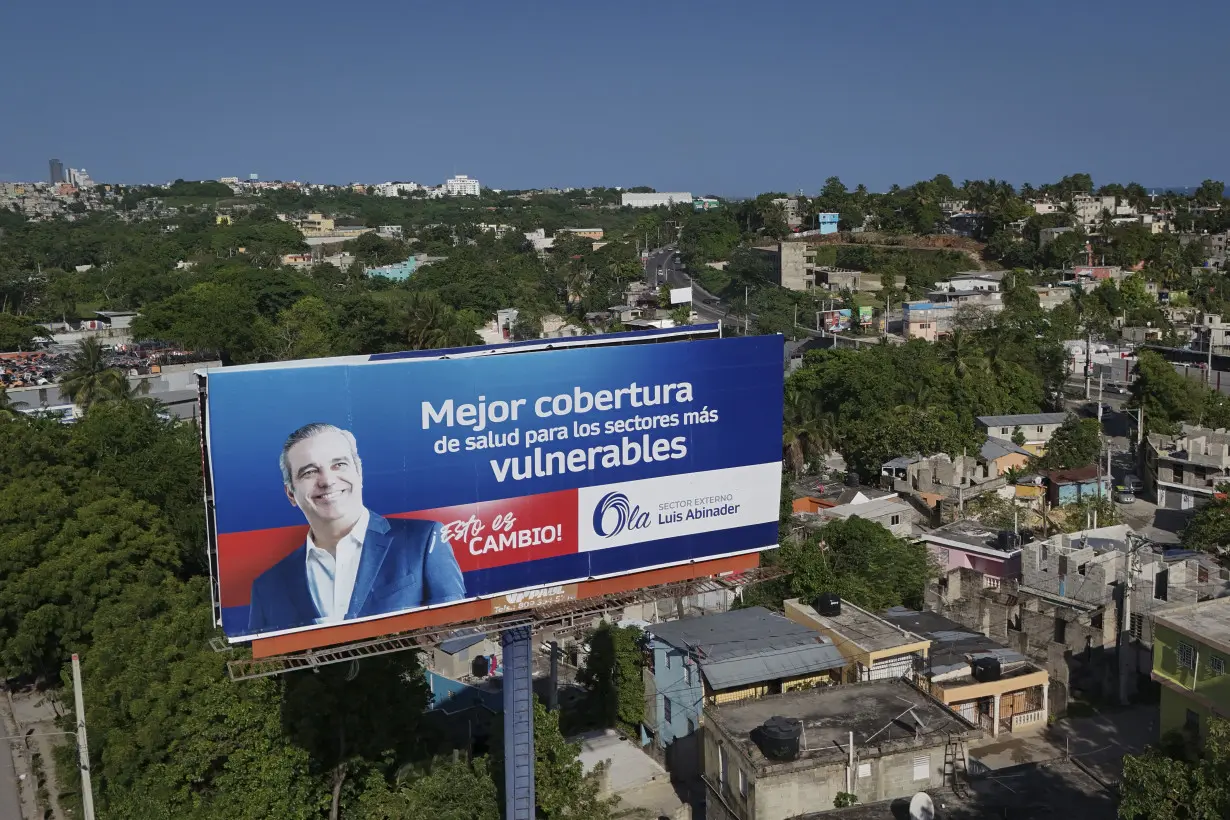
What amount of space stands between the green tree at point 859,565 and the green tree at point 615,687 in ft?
15.2

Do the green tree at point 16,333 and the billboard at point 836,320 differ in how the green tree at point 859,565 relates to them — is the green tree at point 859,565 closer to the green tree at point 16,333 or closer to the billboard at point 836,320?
the billboard at point 836,320

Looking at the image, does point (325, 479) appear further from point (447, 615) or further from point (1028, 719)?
point (1028, 719)

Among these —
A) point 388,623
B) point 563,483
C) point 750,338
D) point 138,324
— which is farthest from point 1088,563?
point 138,324

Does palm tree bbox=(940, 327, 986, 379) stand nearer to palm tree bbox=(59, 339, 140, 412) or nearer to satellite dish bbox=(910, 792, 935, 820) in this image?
palm tree bbox=(59, 339, 140, 412)

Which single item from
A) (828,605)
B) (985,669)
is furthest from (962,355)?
(985,669)

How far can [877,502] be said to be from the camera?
2958 cm

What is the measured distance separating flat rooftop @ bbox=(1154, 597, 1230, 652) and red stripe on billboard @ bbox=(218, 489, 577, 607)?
891 cm

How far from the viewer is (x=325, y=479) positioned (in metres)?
10.4

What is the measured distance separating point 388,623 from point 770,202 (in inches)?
3626

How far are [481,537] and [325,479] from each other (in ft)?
5.60

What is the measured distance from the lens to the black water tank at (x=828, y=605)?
62.2 feet

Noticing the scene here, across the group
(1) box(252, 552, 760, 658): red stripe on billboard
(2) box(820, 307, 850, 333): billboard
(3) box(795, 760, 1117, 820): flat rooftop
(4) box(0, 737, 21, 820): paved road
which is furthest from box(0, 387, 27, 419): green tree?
(2) box(820, 307, 850, 333): billboard

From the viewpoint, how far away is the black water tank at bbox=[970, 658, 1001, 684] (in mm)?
17625

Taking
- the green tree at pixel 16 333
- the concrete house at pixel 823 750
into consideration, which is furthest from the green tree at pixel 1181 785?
the green tree at pixel 16 333
